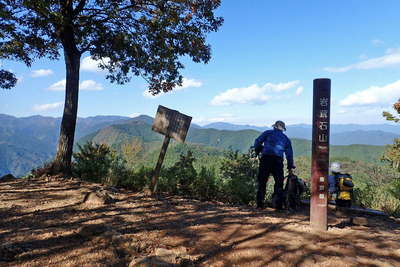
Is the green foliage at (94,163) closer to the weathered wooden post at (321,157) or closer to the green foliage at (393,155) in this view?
the weathered wooden post at (321,157)

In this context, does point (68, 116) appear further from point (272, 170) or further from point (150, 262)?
point (150, 262)

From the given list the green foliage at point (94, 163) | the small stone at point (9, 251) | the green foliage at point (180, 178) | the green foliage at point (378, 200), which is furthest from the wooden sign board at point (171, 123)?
the green foliage at point (378, 200)

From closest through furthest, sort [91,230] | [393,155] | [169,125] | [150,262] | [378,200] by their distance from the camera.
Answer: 1. [150,262]
2. [91,230]
3. [169,125]
4. [378,200]
5. [393,155]

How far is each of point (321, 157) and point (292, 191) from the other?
9.07ft

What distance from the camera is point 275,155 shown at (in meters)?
6.75

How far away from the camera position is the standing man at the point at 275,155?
6754mm

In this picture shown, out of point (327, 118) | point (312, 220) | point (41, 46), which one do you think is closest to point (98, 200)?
point (312, 220)

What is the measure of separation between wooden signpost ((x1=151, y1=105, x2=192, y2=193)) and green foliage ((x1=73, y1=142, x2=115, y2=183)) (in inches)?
91.6

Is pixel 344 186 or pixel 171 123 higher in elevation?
pixel 171 123

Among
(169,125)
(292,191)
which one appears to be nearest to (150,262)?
(169,125)

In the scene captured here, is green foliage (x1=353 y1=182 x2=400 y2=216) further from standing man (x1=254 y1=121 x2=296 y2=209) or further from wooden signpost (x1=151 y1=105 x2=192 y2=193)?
wooden signpost (x1=151 y1=105 x2=192 y2=193)

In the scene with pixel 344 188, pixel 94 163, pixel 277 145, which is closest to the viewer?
pixel 277 145

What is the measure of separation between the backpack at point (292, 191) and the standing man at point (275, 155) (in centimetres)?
33

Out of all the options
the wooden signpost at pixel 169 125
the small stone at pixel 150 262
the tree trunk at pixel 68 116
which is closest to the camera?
the small stone at pixel 150 262
